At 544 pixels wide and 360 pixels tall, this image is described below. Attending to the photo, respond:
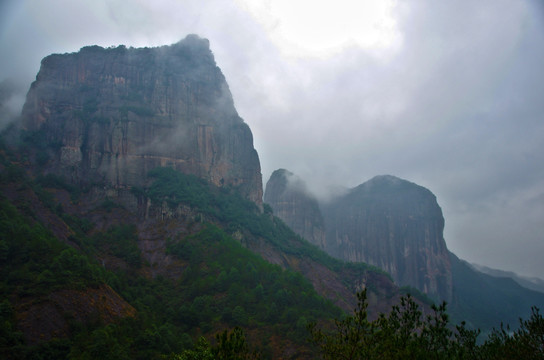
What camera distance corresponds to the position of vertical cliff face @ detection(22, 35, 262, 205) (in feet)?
323

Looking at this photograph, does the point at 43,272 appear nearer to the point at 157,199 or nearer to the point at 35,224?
the point at 35,224

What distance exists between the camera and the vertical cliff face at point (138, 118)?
98438 millimetres

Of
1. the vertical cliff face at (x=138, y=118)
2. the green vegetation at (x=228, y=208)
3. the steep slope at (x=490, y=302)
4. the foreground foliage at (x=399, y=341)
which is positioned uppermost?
the vertical cliff face at (x=138, y=118)

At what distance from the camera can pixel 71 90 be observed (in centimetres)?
10981

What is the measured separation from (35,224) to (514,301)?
20255 centimetres

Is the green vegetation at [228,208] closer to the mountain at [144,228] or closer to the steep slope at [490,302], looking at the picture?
the mountain at [144,228]

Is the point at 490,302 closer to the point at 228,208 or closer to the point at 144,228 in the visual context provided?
the point at 228,208

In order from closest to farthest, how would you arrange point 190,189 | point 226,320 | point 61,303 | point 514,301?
point 61,303 < point 226,320 < point 190,189 < point 514,301

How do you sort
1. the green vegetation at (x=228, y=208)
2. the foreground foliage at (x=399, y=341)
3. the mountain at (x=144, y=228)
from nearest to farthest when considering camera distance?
1. the foreground foliage at (x=399, y=341)
2. the mountain at (x=144, y=228)
3. the green vegetation at (x=228, y=208)

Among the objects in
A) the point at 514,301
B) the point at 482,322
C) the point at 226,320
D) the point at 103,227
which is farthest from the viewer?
the point at 514,301

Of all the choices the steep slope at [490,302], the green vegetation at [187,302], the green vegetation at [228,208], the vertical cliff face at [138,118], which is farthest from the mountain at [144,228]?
the steep slope at [490,302]

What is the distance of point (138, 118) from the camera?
108 metres

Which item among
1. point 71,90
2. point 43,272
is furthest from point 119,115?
point 43,272

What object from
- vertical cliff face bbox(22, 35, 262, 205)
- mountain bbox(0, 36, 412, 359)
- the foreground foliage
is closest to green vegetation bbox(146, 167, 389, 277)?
mountain bbox(0, 36, 412, 359)
